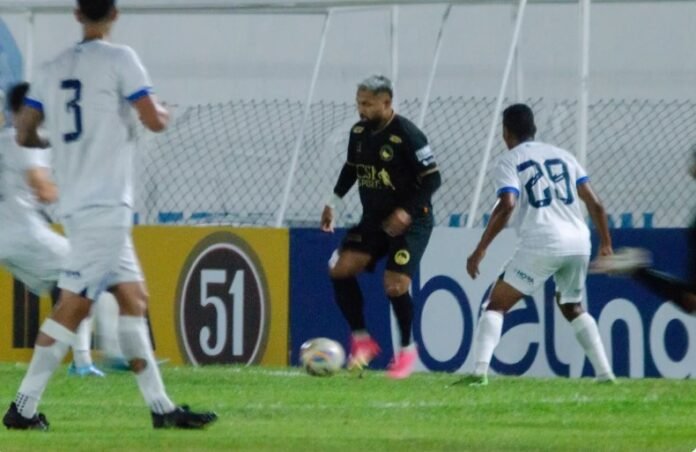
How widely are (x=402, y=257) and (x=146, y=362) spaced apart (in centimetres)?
454

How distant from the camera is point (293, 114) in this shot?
17328 mm

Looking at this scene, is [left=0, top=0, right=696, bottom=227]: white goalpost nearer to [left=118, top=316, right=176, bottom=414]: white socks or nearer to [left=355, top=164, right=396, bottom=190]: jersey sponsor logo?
[left=355, top=164, right=396, bottom=190]: jersey sponsor logo

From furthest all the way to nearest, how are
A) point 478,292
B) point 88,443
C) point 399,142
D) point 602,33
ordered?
point 602,33 < point 478,292 < point 399,142 < point 88,443

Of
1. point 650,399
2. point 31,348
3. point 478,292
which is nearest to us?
point 650,399

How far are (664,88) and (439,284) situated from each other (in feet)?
14.1

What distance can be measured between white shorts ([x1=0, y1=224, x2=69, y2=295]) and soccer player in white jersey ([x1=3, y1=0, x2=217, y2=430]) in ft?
11.3

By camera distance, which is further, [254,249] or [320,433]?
[254,249]

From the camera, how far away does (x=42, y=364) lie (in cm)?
917

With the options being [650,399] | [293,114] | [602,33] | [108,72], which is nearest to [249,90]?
[293,114]

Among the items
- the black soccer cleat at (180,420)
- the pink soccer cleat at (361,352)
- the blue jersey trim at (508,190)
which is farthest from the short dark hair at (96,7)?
the pink soccer cleat at (361,352)

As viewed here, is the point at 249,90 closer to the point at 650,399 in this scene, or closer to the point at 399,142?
the point at 399,142

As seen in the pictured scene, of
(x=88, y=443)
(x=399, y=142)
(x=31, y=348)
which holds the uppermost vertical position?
(x=399, y=142)

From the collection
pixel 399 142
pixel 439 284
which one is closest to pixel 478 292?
pixel 439 284

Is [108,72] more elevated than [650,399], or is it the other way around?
[108,72]
